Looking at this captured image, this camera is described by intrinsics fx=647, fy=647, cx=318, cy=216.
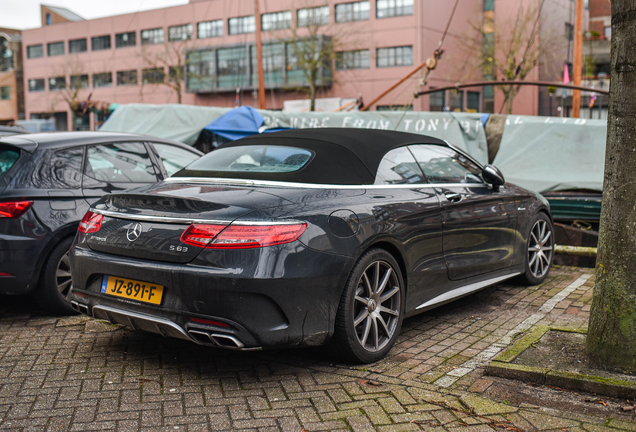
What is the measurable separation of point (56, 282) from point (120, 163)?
133 centimetres

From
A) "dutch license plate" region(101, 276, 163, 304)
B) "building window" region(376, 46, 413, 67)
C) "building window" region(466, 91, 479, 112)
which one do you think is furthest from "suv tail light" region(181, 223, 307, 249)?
"building window" region(466, 91, 479, 112)

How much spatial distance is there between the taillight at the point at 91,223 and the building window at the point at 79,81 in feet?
219

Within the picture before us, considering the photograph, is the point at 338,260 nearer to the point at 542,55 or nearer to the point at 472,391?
the point at 472,391

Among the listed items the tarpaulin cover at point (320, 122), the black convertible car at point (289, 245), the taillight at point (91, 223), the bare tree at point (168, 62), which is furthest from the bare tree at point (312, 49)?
the taillight at point (91, 223)

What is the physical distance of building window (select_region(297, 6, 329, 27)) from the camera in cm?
4975

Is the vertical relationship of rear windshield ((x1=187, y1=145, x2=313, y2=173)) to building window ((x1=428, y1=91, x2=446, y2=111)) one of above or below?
below

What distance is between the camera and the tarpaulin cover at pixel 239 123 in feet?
39.5

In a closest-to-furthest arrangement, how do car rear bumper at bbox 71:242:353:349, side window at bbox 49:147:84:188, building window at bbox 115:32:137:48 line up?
car rear bumper at bbox 71:242:353:349 → side window at bbox 49:147:84:188 → building window at bbox 115:32:137:48

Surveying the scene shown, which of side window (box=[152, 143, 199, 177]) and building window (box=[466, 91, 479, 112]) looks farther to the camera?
building window (box=[466, 91, 479, 112])

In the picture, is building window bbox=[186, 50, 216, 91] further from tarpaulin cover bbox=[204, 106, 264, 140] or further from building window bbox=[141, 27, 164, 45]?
tarpaulin cover bbox=[204, 106, 264, 140]

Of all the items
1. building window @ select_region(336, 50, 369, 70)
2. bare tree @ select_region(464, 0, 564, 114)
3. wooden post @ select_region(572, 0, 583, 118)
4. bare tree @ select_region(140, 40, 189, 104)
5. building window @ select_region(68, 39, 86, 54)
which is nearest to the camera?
wooden post @ select_region(572, 0, 583, 118)

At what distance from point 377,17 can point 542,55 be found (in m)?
12.6

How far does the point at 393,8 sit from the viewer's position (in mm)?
48625

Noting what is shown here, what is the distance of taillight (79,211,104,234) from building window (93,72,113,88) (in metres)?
65.8
